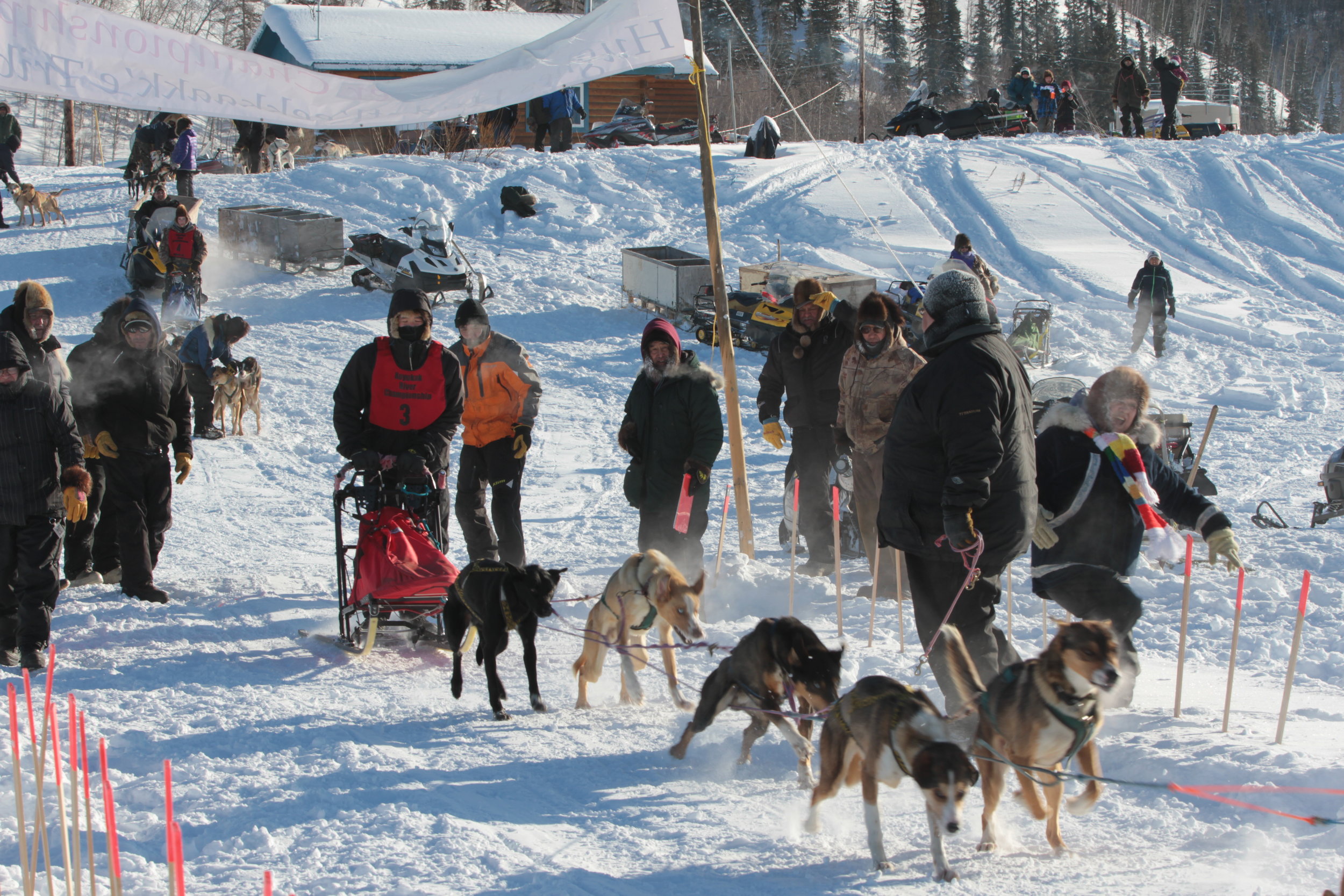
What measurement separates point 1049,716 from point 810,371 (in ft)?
12.4

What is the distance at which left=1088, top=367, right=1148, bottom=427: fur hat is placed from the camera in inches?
162

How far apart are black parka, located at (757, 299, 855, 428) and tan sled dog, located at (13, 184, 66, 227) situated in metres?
14.7

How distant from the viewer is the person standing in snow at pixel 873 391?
18.4 ft

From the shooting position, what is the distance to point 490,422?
19.5 feet

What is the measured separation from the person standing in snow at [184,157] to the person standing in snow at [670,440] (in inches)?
565

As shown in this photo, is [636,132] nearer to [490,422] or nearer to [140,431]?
[490,422]

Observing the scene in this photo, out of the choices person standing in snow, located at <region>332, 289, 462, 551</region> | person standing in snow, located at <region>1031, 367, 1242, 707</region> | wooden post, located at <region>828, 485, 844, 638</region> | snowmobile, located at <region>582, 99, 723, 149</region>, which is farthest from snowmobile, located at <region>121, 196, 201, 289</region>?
snowmobile, located at <region>582, 99, 723, 149</region>

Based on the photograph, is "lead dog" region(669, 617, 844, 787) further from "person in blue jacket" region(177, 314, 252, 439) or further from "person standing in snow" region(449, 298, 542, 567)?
"person in blue jacket" region(177, 314, 252, 439)

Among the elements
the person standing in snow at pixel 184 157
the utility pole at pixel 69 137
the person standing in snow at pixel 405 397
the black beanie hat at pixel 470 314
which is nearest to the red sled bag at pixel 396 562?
the person standing in snow at pixel 405 397

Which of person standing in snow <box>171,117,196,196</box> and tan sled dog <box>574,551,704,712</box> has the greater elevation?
person standing in snow <box>171,117,196,196</box>

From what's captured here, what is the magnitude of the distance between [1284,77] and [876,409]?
232ft

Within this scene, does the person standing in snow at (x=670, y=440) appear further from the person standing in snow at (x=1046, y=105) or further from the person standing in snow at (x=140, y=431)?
the person standing in snow at (x=1046, y=105)

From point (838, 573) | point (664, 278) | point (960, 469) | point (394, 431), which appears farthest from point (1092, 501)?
point (664, 278)

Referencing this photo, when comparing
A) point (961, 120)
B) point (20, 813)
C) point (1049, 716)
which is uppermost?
point (961, 120)
